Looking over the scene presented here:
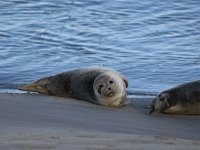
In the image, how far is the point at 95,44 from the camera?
37.6 ft

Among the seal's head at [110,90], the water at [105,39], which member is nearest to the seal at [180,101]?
the seal's head at [110,90]

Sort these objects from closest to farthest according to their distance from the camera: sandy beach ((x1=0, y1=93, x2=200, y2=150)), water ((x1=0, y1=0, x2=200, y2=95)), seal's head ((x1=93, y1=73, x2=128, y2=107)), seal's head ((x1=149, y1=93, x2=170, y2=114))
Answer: sandy beach ((x1=0, y1=93, x2=200, y2=150)) → seal's head ((x1=149, y1=93, x2=170, y2=114)) → seal's head ((x1=93, y1=73, x2=128, y2=107)) → water ((x1=0, y1=0, x2=200, y2=95))

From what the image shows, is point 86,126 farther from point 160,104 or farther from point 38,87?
point 38,87

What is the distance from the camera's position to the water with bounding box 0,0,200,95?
9.62 metres

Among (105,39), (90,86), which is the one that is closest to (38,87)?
(90,86)

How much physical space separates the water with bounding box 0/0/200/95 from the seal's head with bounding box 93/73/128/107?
90 cm

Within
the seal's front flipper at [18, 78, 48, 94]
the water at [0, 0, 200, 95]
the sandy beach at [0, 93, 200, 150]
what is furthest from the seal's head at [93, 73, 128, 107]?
the water at [0, 0, 200, 95]

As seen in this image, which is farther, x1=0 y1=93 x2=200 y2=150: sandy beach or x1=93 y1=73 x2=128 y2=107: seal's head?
x1=93 y1=73 x2=128 y2=107: seal's head

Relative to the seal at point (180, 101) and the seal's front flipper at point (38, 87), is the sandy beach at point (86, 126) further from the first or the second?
the seal's front flipper at point (38, 87)

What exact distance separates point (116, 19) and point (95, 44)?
8.17ft

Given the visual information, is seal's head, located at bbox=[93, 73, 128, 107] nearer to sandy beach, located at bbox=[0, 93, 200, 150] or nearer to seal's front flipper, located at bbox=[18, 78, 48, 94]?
sandy beach, located at bbox=[0, 93, 200, 150]

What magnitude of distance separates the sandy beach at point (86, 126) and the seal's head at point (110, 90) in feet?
0.45

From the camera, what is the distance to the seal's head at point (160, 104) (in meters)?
7.13

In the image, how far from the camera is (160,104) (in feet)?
23.5
